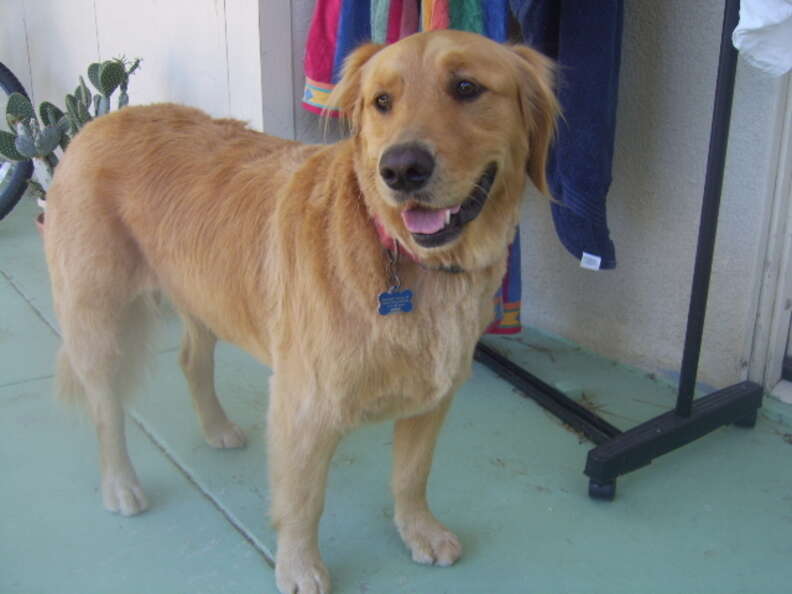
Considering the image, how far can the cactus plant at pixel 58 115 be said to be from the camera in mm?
3722

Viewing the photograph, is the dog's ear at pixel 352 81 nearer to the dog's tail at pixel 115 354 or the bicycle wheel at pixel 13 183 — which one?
the dog's tail at pixel 115 354

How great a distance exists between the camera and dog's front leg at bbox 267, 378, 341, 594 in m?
1.76

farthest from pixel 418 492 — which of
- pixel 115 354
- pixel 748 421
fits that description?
pixel 748 421

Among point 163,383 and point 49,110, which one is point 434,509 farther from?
point 49,110

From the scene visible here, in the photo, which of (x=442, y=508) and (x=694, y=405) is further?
(x=694, y=405)

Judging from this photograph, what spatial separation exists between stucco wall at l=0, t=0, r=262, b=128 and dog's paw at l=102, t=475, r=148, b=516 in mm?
1460

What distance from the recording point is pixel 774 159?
98.6 inches

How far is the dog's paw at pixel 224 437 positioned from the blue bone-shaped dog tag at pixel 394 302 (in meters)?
1.14

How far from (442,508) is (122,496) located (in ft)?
3.26

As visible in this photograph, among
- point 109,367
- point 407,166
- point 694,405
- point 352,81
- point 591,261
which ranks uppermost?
point 352,81

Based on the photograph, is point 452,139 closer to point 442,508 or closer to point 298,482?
point 298,482

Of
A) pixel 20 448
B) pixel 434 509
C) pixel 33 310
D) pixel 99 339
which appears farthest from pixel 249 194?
pixel 33 310

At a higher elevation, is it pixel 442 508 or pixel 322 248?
pixel 322 248

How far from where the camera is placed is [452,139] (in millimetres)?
1475
